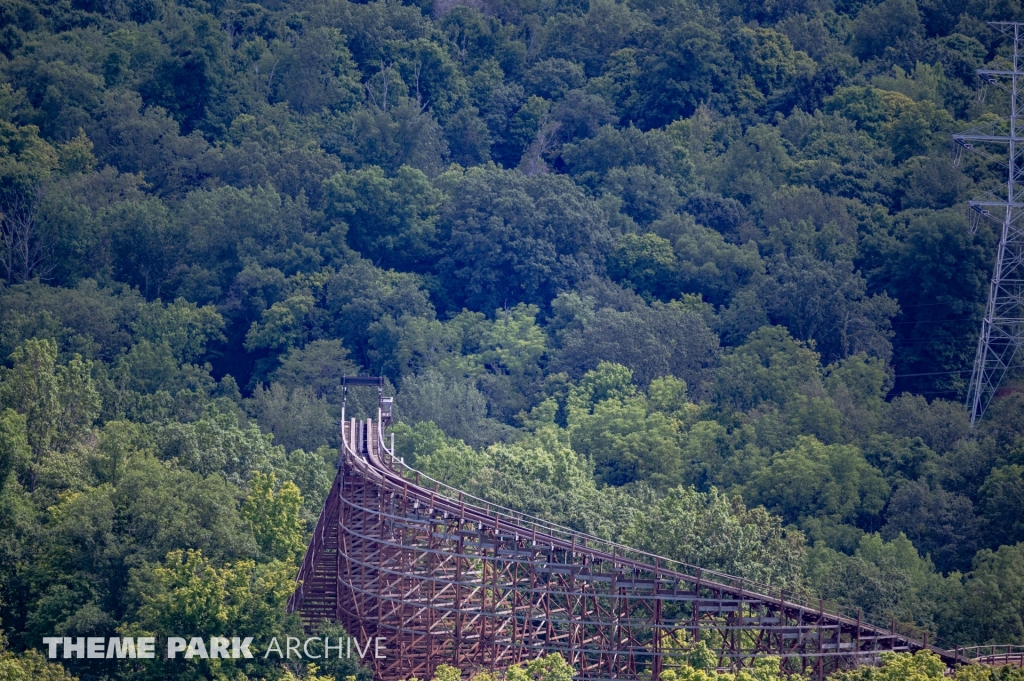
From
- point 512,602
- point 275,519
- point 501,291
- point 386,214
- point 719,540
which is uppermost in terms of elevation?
point 386,214

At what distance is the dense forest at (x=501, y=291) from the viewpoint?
75.8 m

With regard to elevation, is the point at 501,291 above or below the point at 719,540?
above

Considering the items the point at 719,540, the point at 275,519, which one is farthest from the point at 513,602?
the point at 275,519

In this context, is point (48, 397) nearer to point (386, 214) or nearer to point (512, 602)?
point (512, 602)

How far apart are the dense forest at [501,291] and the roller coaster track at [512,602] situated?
7.62 ft

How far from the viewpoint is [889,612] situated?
246 ft

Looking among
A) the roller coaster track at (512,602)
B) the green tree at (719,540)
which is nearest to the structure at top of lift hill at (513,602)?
the roller coaster track at (512,602)

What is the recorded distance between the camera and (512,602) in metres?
65.1

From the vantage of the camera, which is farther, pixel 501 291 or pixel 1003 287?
pixel 501 291

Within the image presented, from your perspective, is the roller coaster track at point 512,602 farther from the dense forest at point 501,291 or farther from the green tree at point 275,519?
the green tree at point 275,519

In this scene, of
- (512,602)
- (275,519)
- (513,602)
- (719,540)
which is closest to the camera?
(513,602)

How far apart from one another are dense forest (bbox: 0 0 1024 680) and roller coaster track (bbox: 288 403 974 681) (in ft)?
7.62

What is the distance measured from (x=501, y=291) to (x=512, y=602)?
5323 cm

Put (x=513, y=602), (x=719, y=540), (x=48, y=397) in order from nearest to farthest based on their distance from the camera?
(x=513, y=602), (x=719, y=540), (x=48, y=397)
